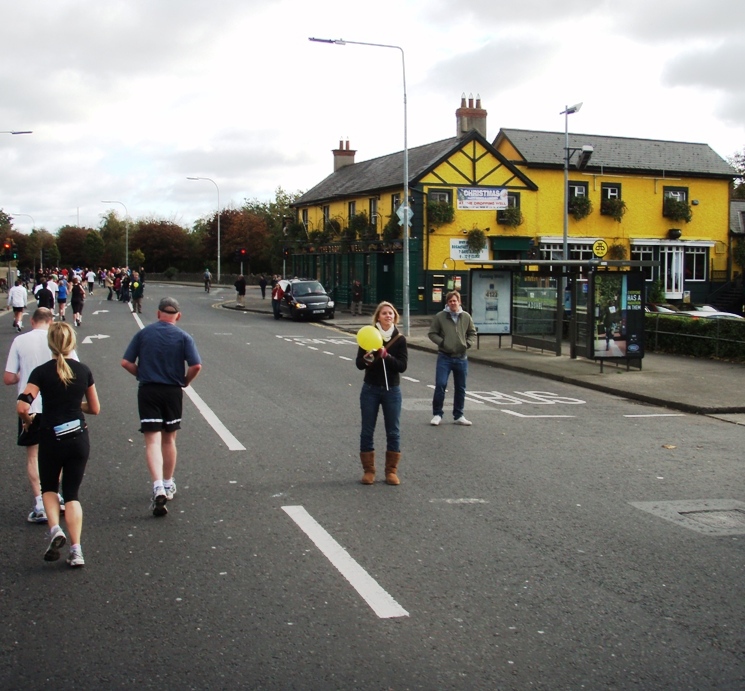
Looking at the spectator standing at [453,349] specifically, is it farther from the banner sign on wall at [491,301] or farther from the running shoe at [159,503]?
the banner sign on wall at [491,301]

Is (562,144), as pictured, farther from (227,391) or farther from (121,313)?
(227,391)

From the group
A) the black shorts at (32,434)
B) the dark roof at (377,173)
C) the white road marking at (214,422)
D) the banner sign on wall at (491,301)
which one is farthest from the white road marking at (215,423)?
the dark roof at (377,173)

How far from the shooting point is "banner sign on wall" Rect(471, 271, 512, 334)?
81.1 feet

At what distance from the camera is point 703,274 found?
4719cm

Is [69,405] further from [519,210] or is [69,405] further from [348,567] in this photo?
[519,210]

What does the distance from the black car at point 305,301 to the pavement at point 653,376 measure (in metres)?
12.2

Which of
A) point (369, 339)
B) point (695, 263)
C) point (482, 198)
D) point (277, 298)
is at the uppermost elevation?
point (482, 198)

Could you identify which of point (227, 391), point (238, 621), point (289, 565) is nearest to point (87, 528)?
point (289, 565)

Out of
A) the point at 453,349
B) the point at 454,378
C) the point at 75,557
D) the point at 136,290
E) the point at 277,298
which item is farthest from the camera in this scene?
the point at 277,298

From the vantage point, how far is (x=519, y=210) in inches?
1668

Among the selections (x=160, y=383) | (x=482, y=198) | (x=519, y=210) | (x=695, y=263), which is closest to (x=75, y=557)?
(x=160, y=383)

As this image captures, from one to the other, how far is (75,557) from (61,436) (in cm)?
80

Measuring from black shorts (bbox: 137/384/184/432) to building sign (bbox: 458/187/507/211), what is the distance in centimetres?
3507

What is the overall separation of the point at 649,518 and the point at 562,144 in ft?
133
